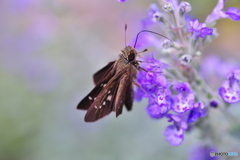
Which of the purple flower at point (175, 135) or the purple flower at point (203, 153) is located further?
the purple flower at point (203, 153)

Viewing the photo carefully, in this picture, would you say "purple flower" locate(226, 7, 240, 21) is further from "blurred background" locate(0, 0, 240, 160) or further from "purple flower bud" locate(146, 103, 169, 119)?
"blurred background" locate(0, 0, 240, 160)

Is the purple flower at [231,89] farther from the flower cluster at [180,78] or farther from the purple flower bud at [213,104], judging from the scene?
the purple flower bud at [213,104]

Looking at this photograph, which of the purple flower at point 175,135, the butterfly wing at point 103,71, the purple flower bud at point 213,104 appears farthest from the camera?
the butterfly wing at point 103,71

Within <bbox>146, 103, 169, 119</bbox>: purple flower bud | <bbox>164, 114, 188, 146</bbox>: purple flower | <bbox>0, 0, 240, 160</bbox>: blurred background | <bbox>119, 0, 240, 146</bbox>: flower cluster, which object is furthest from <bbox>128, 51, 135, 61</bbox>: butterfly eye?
<bbox>0, 0, 240, 160</bbox>: blurred background

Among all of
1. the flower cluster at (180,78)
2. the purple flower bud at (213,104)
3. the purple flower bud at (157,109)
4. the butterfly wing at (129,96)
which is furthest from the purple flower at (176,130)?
the butterfly wing at (129,96)

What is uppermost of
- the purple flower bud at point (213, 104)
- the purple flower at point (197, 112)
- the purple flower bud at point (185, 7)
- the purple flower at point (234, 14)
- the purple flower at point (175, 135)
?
the purple flower bud at point (185, 7)

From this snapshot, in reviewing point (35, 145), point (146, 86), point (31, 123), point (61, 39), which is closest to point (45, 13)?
point (61, 39)

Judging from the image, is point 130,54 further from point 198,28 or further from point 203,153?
point 203,153
